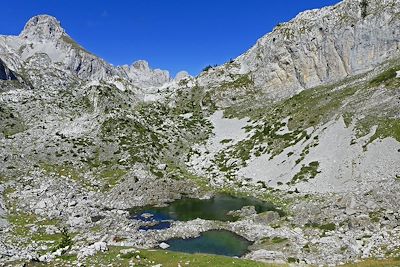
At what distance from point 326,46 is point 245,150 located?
214 ft

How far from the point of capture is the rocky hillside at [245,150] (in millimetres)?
50719

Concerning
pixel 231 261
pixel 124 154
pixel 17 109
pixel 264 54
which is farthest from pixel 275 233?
pixel 264 54

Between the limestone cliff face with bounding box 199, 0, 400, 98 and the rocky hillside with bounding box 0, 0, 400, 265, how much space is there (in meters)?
0.50

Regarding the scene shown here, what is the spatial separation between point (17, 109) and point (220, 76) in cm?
8909

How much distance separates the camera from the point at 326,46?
476 feet

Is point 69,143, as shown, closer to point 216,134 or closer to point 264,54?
point 216,134

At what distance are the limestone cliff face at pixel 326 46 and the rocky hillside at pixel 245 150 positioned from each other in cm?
50

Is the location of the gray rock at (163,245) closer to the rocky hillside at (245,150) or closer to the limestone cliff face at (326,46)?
the rocky hillside at (245,150)

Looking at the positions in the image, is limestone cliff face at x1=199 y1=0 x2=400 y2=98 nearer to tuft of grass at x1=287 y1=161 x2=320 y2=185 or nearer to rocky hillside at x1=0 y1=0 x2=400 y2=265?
rocky hillside at x1=0 y1=0 x2=400 y2=265

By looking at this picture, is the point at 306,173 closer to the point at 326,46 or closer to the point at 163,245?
the point at 163,245

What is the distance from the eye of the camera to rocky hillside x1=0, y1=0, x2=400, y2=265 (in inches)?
1997

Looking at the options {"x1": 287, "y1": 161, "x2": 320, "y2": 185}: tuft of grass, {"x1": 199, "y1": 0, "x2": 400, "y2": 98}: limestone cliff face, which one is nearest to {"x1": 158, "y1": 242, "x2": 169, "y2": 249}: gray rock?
{"x1": 287, "y1": 161, "x2": 320, "y2": 185}: tuft of grass

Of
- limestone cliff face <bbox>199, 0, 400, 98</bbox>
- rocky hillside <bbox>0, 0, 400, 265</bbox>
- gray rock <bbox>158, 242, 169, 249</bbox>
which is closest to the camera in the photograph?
gray rock <bbox>158, 242, 169, 249</bbox>

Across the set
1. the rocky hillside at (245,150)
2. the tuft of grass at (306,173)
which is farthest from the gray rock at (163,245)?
the tuft of grass at (306,173)
